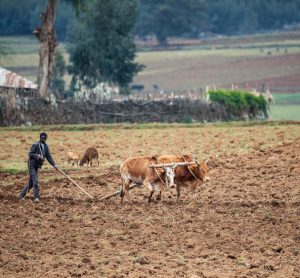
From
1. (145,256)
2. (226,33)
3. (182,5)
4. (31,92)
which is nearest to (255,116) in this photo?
(31,92)

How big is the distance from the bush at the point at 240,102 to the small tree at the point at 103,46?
14.2 meters

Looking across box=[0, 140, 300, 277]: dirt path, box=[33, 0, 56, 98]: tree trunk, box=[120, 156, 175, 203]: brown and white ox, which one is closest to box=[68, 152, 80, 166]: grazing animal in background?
box=[0, 140, 300, 277]: dirt path

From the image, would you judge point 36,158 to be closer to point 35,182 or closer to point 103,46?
point 35,182

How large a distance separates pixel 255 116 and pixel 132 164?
2706 cm

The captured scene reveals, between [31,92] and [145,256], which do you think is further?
[31,92]

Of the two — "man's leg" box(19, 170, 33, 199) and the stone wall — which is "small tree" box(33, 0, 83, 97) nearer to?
the stone wall

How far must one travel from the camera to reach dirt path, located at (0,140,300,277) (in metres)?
16.2

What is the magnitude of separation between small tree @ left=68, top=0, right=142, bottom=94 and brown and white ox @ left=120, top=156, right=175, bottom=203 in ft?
128

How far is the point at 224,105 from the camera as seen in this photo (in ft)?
149

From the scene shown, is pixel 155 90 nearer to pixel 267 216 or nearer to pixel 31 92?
pixel 31 92

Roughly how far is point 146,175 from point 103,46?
40.0 m

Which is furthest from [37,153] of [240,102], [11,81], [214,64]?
[214,64]

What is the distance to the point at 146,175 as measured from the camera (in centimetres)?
2106

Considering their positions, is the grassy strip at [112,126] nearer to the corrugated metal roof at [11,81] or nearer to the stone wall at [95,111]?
the stone wall at [95,111]
